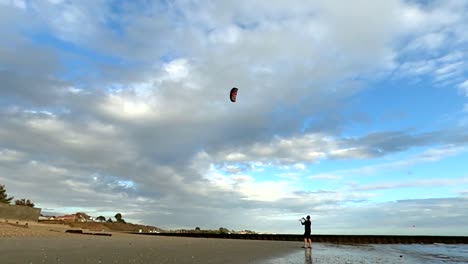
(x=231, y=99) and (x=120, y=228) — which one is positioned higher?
(x=231, y=99)

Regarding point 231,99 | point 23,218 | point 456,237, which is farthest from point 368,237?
point 23,218

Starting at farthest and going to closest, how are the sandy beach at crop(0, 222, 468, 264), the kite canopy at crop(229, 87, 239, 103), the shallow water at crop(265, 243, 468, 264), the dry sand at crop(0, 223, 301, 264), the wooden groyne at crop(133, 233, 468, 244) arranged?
the wooden groyne at crop(133, 233, 468, 244) → the kite canopy at crop(229, 87, 239, 103) → the shallow water at crop(265, 243, 468, 264) → the sandy beach at crop(0, 222, 468, 264) → the dry sand at crop(0, 223, 301, 264)

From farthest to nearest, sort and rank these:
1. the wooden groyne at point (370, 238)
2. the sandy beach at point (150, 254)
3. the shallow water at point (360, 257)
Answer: the wooden groyne at point (370, 238) → the shallow water at point (360, 257) → the sandy beach at point (150, 254)

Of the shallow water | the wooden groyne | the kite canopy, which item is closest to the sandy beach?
the shallow water

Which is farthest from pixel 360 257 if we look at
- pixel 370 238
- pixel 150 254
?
pixel 370 238

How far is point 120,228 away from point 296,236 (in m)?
50.3

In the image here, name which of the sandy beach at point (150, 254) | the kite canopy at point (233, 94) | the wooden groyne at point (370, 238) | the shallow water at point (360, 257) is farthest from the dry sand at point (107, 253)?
the wooden groyne at point (370, 238)

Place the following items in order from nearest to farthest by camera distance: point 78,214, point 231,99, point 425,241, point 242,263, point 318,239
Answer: point 242,263 → point 231,99 → point 318,239 → point 425,241 → point 78,214

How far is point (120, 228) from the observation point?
91.6 m

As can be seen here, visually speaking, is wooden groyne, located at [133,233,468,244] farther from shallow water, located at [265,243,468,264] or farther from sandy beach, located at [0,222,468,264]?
sandy beach, located at [0,222,468,264]

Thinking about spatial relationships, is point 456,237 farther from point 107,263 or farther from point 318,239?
point 107,263

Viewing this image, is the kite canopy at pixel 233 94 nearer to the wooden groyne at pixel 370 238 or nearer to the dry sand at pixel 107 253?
the dry sand at pixel 107 253

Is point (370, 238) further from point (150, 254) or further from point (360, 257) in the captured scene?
point (150, 254)

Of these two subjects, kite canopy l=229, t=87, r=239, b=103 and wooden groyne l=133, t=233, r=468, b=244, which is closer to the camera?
kite canopy l=229, t=87, r=239, b=103
